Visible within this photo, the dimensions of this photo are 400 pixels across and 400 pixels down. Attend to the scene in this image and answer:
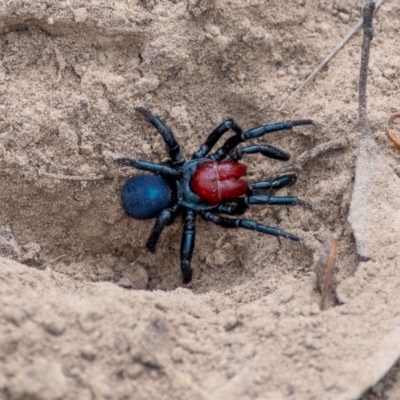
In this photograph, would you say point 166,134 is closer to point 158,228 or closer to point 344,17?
point 158,228

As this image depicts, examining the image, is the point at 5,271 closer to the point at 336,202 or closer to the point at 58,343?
the point at 58,343

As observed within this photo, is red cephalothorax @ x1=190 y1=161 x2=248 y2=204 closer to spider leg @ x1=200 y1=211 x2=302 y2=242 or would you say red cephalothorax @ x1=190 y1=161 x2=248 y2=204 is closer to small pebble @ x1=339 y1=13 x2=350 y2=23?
spider leg @ x1=200 y1=211 x2=302 y2=242

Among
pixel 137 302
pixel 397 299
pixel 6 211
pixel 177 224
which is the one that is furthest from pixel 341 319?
pixel 6 211

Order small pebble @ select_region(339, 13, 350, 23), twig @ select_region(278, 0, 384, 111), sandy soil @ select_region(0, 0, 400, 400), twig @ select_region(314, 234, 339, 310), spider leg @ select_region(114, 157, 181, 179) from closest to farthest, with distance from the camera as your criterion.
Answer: sandy soil @ select_region(0, 0, 400, 400)
twig @ select_region(314, 234, 339, 310)
spider leg @ select_region(114, 157, 181, 179)
twig @ select_region(278, 0, 384, 111)
small pebble @ select_region(339, 13, 350, 23)

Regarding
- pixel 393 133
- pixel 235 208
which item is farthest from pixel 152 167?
pixel 393 133

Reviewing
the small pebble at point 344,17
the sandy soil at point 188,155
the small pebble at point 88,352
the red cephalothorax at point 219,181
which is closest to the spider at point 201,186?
the red cephalothorax at point 219,181

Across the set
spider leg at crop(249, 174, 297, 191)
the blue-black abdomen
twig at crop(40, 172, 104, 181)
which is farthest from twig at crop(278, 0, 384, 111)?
twig at crop(40, 172, 104, 181)
